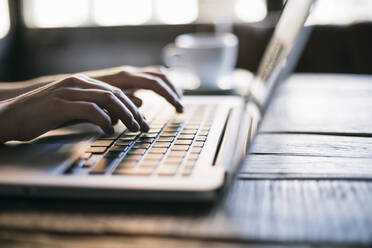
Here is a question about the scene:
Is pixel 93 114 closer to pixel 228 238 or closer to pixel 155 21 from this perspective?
pixel 228 238

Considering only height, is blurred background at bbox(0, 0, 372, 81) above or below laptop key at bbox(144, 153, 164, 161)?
below

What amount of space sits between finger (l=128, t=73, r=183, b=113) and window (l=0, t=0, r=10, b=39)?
2.31 meters

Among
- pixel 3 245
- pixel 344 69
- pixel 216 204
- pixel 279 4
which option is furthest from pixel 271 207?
pixel 279 4

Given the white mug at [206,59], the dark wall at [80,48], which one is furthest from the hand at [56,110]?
the dark wall at [80,48]

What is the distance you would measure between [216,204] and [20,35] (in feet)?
9.07

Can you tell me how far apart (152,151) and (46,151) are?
12 cm

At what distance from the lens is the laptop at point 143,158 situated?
13.4 inches

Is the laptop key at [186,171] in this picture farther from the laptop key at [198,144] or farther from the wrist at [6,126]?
the wrist at [6,126]

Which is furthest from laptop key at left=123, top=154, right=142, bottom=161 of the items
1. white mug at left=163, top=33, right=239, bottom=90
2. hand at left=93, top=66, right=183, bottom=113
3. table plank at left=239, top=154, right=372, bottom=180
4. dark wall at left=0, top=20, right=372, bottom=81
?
dark wall at left=0, top=20, right=372, bottom=81

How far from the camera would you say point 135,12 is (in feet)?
8.70

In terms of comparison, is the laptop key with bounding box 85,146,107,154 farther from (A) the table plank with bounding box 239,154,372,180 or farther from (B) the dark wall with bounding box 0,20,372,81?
(B) the dark wall with bounding box 0,20,372,81

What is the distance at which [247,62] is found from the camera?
5.07ft

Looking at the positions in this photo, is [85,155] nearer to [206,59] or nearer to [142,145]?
[142,145]

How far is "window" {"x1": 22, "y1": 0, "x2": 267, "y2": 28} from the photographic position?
8.16 feet
